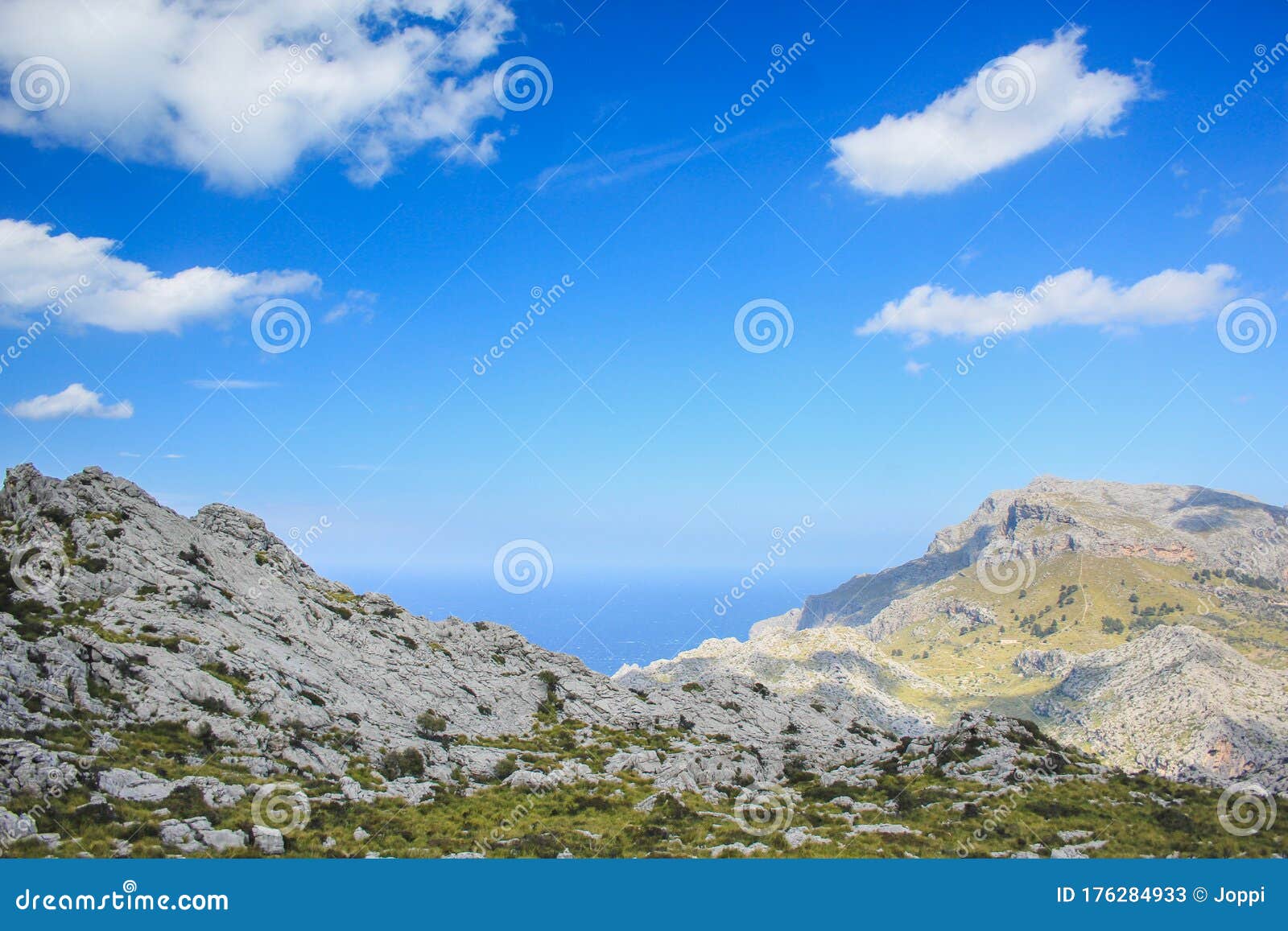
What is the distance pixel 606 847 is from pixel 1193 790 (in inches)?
1720
